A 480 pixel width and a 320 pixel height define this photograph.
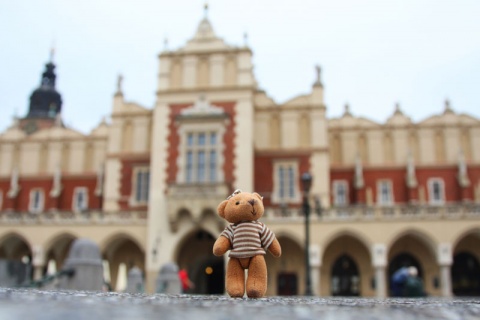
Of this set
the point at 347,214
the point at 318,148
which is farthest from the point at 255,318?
the point at 318,148

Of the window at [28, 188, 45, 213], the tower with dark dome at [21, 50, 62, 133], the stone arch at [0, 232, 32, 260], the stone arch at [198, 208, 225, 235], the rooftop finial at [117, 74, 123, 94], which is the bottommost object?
the stone arch at [0, 232, 32, 260]

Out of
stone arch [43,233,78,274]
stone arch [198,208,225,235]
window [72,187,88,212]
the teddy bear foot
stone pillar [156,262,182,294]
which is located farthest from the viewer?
window [72,187,88,212]

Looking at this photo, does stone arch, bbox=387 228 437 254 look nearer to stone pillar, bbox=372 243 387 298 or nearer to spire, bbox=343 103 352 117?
stone pillar, bbox=372 243 387 298

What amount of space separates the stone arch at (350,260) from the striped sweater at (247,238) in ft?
70.1

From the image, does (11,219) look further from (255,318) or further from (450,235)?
(255,318)

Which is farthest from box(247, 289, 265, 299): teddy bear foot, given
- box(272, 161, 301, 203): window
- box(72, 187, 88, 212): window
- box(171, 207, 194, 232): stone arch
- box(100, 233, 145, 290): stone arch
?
box(72, 187, 88, 212): window

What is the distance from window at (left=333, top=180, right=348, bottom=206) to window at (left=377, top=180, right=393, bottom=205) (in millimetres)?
1755

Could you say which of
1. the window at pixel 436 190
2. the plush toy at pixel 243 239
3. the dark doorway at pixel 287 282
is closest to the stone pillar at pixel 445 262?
the window at pixel 436 190

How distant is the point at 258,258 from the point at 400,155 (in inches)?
1028

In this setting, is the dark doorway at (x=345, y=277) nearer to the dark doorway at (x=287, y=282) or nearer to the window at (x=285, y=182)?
the dark doorway at (x=287, y=282)

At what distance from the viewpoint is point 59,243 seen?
1129 inches

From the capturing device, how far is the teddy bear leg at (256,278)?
5.24 metres

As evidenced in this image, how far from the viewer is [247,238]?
5652mm

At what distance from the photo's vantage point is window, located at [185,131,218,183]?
26.9 m
